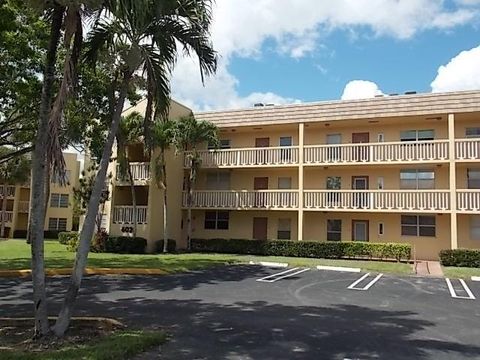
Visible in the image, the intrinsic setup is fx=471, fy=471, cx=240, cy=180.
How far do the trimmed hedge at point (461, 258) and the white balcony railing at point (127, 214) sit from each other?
1665 cm

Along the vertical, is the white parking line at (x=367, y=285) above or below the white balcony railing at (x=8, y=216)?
below

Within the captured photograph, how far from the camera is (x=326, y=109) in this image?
2777 centimetres

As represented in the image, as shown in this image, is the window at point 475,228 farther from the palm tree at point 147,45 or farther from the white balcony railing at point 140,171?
the palm tree at point 147,45

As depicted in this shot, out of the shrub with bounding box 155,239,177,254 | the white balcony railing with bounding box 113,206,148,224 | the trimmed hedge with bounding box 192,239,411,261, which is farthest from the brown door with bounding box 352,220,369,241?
the white balcony railing with bounding box 113,206,148,224

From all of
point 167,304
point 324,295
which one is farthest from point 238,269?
point 167,304

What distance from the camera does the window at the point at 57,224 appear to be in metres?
51.0

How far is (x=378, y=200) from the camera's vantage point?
2598cm

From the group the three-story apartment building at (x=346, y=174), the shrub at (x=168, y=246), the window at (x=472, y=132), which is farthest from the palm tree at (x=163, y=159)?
the window at (x=472, y=132)

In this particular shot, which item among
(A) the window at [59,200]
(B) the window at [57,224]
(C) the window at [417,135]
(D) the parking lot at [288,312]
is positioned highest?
(C) the window at [417,135]

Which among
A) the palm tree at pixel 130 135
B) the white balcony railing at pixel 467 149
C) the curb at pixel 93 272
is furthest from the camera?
the palm tree at pixel 130 135

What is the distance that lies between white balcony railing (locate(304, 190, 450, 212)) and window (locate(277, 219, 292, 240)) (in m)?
2.71

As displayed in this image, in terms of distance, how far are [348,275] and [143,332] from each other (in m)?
12.8

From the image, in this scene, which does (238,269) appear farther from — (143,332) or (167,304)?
(143,332)

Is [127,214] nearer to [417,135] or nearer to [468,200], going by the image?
[417,135]
